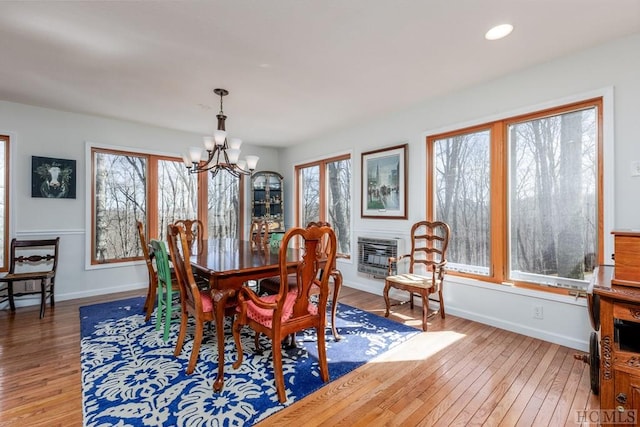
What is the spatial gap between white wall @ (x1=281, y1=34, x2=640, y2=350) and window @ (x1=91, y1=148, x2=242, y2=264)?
309 cm

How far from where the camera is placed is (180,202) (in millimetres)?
4980

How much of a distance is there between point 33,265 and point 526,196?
19.1 feet

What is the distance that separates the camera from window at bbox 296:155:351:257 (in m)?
4.97

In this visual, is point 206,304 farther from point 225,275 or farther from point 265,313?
point 265,313

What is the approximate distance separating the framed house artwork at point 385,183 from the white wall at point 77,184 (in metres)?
3.37

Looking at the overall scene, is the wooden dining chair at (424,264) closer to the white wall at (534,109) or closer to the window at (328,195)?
the white wall at (534,109)

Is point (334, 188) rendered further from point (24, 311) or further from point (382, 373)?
point (24, 311)

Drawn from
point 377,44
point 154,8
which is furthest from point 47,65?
point 377,44

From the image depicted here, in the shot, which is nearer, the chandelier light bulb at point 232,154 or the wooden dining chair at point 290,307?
the wooden dining chair at point 290,307

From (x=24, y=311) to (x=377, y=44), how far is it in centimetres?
483

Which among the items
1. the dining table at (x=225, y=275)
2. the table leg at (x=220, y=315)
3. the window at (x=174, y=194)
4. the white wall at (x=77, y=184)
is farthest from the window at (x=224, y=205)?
the table leg at (x=220, y=315)

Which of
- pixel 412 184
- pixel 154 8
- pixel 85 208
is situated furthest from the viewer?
pixel 85 208

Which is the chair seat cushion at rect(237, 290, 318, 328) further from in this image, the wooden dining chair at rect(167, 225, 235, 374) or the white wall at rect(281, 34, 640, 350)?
the white wall at rect(281, 34, 640, 350)

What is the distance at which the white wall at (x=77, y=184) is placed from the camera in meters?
3.72
